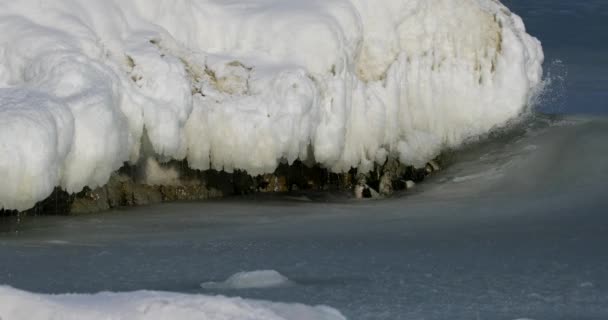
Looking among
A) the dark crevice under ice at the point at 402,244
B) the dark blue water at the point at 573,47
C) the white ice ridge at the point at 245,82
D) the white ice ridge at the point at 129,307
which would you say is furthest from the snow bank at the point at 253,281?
the dark blue water at the point at 573,47

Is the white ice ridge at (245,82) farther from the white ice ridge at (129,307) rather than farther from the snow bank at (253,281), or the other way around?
the white ice ridge at (129,307)

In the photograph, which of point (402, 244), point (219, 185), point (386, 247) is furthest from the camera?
point (219, 185)

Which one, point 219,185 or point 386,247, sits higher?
point 219,185

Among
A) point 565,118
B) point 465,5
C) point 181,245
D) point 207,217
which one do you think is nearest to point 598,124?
point 565,118

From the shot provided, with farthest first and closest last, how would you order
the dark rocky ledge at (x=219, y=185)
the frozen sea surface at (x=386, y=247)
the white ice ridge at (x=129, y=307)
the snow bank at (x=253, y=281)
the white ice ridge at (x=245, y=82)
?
the dark rocky ledge at (x=219, y=185) < the white ice ridge at (x=245, y=82) < the snow bank at (x=253, y=281) < the frozen sea surface at (x=386, y=247) < the white ice ridge at (x=129, y=307)

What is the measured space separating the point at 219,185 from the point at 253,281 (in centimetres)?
311

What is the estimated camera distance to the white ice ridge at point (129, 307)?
A: 427 cm

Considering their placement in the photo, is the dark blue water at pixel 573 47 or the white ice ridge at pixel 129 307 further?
the dark blue water at pixel 573 47

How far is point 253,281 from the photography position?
5641 millimetres

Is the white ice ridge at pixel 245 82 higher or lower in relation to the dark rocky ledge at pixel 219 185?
higher

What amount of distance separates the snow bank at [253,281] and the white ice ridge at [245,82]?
167cm

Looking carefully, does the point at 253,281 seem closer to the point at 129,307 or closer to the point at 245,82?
the point at 129,307

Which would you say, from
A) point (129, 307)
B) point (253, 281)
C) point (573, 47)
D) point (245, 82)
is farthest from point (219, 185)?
point (573, 47)

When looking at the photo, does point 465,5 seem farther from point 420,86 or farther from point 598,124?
point 598,124
